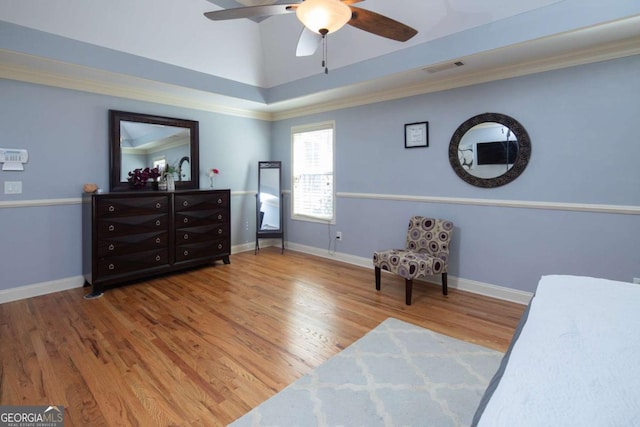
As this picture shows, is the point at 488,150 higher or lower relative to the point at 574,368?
higher

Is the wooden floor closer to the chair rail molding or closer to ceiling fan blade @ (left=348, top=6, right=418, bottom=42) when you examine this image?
the chair rail molding

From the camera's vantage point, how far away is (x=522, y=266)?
3.22m

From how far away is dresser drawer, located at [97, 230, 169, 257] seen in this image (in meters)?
3.45

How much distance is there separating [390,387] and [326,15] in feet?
7.47

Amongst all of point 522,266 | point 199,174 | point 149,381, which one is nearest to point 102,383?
point 149,381

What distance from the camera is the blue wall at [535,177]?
272 cm

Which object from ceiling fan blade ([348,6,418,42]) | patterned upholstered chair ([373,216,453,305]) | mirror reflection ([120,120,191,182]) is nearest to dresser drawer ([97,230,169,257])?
mirror reflection ([120,120,191,182])

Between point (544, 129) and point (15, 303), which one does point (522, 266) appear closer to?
point (544, 129)

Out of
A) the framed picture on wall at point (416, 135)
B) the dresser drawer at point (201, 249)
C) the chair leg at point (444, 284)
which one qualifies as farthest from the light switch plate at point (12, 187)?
the chair leg at point (444, 284)

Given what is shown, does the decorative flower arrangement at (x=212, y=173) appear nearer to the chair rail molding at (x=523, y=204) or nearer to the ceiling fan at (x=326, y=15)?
the chair rail molding at (x=523, y=204)

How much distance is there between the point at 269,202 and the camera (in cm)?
545

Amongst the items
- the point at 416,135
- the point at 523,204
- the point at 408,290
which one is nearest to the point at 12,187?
the point at 408,290

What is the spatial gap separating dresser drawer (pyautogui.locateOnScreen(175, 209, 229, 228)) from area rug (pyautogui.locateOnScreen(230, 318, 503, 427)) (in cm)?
277

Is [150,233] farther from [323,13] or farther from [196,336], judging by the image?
[323,13]
